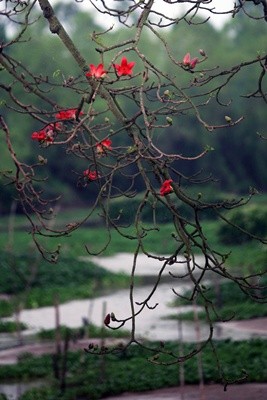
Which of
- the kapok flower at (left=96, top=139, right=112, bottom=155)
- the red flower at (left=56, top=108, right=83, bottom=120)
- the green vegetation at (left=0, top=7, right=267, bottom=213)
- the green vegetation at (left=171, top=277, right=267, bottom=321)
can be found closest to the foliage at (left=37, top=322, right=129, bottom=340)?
the green vegetation at (left=171, top=277, right=267, bottom=321)

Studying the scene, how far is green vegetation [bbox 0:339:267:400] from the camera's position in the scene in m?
11.9

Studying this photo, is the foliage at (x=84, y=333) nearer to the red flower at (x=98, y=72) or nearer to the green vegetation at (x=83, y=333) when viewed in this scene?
the green vegetation at (x=83, y=333)

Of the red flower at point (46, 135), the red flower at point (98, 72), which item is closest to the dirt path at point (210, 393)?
the red flower at point (46, 135)

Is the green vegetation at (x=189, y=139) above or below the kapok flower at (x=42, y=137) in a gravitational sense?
above

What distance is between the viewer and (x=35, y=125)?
157ft

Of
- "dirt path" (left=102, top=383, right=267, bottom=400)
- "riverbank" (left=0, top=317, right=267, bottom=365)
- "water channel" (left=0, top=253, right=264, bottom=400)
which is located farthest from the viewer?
"water channel" (left=0, top=253, right=264, bottom=400)

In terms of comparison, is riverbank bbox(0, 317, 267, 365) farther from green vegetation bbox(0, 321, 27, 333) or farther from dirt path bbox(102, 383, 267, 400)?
dirt path bbox(102, 383, 267, 400)

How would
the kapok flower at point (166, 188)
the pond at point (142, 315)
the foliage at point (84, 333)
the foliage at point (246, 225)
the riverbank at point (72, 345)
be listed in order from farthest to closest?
1. the foliage at point (246, 225)
2. the pond at point (142, 315)
3. the foliage at point (84, 333)
4. the riverbank at point (72, 345)
5. the kapok flower at point (166, 188)

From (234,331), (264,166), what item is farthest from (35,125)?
(234,331)

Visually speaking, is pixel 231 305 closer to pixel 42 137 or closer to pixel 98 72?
pixel 42 137

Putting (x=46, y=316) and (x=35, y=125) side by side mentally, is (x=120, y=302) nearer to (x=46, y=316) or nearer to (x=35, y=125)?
(x=46, y=316)

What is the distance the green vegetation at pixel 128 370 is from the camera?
11.9 meters

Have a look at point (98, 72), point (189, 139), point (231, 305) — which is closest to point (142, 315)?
point (231, 305)

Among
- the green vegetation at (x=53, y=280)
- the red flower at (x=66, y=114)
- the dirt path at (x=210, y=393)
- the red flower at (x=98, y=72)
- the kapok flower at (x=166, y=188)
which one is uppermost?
the green vegetation at (x=53, y=280)
